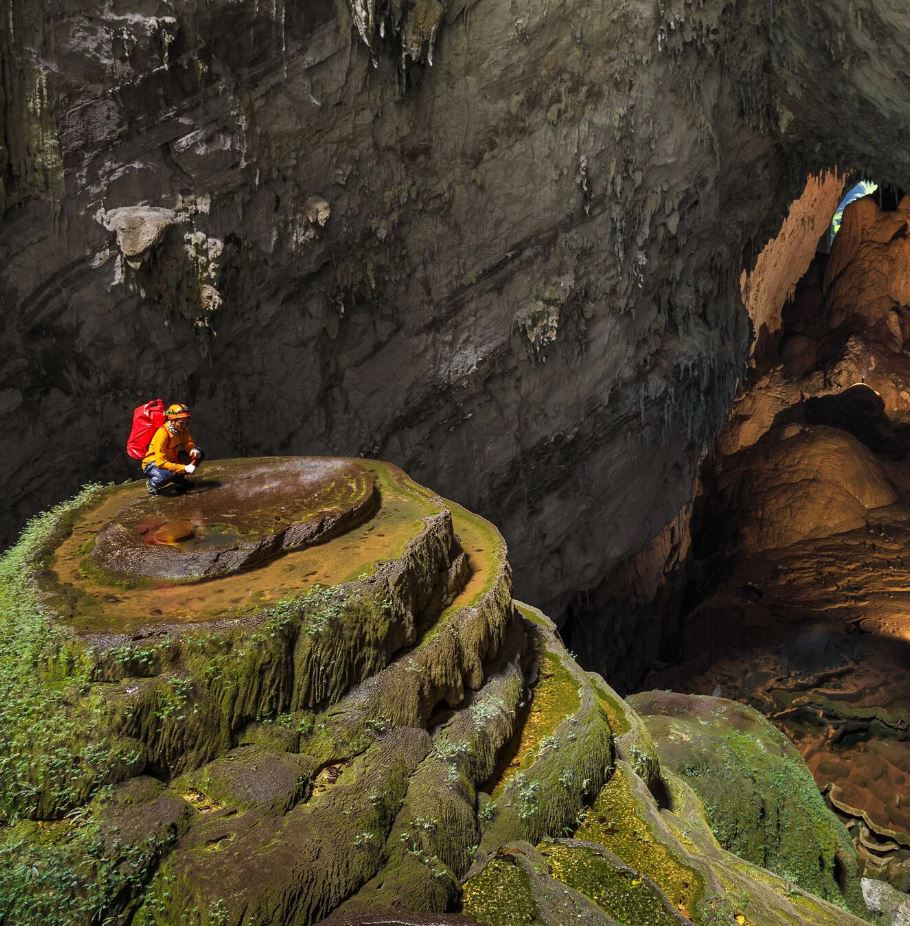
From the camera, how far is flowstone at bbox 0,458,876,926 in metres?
3.93

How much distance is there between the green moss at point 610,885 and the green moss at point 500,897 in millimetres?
327

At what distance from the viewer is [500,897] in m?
4.36

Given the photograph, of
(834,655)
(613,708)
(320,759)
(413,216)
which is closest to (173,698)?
(320,759)

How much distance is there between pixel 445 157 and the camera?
11.4 meters

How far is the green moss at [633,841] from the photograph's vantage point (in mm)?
4754

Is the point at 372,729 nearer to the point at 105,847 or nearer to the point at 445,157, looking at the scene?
the point at 105,847

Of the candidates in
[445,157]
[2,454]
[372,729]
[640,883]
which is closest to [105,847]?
[372,729]

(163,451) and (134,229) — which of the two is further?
(134,229)

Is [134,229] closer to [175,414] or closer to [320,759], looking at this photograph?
[175,414]

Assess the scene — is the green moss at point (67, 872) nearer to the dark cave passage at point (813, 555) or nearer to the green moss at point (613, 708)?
the green moss at point (613, 708)

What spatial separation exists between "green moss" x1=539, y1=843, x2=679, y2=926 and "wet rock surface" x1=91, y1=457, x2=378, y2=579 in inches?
123

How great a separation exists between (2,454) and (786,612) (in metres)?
15.5

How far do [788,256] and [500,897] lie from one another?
20758mm

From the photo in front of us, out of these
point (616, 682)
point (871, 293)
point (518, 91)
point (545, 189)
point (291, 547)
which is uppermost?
point (518, 91)
